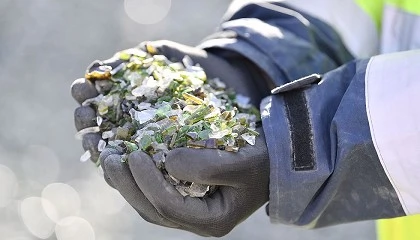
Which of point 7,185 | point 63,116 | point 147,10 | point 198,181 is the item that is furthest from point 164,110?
point 147,10

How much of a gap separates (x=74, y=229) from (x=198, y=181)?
1.60 m

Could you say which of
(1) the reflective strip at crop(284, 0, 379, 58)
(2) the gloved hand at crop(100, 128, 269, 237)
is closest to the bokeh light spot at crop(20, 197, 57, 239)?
(1) the reflective strip at crop(284, 0, 379, 58)

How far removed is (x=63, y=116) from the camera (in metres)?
3.00

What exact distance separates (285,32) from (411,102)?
396mm

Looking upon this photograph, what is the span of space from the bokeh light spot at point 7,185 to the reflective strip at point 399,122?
6.08 ft

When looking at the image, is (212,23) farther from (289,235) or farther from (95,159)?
(95,159)

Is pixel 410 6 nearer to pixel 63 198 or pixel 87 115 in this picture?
pixel 87 115

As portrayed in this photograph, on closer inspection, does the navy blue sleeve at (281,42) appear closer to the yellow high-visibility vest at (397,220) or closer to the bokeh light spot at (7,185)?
the yellow high-visibility vest at (397,220)

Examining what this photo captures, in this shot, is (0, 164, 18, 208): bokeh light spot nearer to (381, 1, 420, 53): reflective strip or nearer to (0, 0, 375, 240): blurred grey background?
(0, 0, 375, 240): blurred grey background

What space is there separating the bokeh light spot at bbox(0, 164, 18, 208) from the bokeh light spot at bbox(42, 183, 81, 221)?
11 cm

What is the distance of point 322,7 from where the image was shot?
141 cm

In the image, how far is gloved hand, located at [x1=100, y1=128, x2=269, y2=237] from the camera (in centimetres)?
102

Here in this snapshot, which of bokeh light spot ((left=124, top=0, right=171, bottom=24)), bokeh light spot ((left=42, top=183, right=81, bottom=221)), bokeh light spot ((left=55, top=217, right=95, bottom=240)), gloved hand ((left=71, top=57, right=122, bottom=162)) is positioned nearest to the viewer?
gloved hand ((left=71, top=57, right=122, bottom=162))

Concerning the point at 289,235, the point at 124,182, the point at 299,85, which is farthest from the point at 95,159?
the point at 289,235
